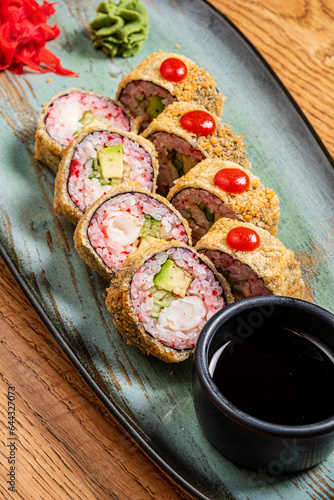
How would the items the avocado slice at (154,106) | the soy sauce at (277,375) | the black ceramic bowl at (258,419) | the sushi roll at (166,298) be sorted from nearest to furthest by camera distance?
the black ceramic bowl at (258,419)
the soy sauce at (277,375)
the sushi roll at (166,298)
the avocado slice at (154,106)

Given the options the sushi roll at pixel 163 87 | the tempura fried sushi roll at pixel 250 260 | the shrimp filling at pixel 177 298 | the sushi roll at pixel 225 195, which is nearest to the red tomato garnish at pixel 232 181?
the sushi roll at pixel 225 195

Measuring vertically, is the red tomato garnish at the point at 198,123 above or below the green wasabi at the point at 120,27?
above

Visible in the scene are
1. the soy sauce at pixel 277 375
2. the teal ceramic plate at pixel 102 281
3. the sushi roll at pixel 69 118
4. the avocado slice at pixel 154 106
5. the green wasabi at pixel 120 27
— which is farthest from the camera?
the green wasabi at pixel 120 27

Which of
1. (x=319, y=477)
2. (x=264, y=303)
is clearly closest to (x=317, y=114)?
(x=264, y=303)

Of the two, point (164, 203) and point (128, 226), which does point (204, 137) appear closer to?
point (164, 203)

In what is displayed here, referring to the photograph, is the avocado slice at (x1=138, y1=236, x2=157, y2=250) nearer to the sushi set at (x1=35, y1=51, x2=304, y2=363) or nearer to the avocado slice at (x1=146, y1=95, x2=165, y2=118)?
the sushi set at (x1=35, y1=51, x2=304, y2=363)

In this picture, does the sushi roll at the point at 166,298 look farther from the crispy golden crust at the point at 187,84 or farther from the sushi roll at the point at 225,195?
the crispy golden crust at the point at 187,84

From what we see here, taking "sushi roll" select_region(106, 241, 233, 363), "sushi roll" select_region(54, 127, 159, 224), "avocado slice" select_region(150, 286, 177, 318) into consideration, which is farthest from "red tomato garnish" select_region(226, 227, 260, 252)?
"sushi roll" select_region(54, 127, 159, 224)

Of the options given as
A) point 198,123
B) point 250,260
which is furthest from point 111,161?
point 250,260
